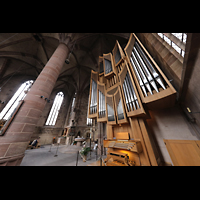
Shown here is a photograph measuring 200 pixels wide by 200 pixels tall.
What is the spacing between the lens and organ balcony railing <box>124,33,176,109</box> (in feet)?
10.2

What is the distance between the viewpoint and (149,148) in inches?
133

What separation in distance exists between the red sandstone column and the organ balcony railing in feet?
16.3

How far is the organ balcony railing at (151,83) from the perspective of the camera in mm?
3113

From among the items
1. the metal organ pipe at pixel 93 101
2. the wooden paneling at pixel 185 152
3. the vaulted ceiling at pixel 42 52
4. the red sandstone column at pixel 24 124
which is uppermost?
the vaulted ceiling at pixel 42 52

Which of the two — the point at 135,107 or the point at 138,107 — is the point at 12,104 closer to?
the point at 135,107

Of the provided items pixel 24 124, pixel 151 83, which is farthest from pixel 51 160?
pixel 151 83

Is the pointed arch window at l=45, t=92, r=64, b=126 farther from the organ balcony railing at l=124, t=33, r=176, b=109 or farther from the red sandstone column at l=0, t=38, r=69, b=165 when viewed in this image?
the organ balcony railing at l=124, t=33, r=176, b=109

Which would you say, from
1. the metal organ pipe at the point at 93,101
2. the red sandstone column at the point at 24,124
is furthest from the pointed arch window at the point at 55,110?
the red sandstone column at the point at 24,124

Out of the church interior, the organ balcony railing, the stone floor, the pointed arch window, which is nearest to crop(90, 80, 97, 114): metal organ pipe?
the church interior

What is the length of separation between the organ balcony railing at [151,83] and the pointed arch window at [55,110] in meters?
15.8

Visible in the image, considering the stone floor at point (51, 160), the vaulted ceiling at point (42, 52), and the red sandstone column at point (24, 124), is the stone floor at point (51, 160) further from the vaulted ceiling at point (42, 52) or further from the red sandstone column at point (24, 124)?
the vaulted ceiling at point (42, 52)

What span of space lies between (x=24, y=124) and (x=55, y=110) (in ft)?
45.0

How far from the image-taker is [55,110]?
1508 centimetres

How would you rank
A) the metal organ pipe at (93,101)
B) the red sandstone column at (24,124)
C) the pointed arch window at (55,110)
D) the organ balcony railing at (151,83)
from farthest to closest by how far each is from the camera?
the pointed arch window at (55,110), the metal organ pipe at (93,101), the organ balcony railing at (151,83), the red sandstone column at (24,124)
